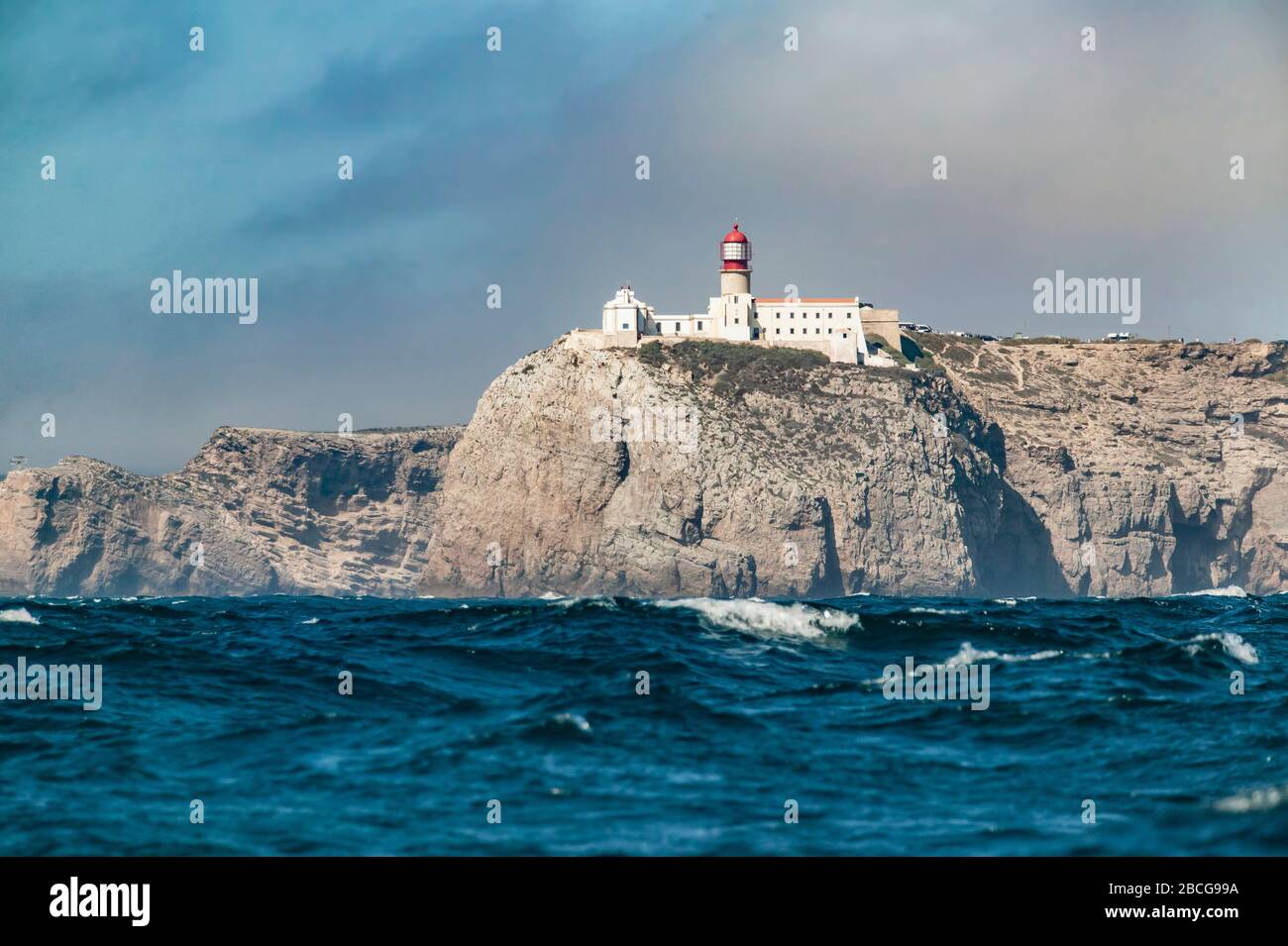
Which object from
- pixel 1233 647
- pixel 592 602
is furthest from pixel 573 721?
pixel 592 602

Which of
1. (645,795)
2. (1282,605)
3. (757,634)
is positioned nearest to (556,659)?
(757,634)

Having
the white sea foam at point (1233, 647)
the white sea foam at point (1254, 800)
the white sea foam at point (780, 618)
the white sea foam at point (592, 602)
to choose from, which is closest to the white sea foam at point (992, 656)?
the white sea foam at point (1233, 647)

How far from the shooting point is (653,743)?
90.3 ft

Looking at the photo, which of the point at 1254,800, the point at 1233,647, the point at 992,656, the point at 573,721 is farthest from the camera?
the point at 1233,647

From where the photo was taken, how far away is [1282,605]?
224ft

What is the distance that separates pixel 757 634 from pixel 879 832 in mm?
19704

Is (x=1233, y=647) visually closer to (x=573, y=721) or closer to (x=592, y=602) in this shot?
(x=573, y=721)

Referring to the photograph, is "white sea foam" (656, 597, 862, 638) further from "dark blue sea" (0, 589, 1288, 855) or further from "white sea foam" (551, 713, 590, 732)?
"white sea foam" (551, 713, 590, 732)

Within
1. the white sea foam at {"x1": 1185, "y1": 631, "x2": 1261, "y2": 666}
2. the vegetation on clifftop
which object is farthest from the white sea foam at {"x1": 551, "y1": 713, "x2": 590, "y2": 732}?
the vegetation on clifftop

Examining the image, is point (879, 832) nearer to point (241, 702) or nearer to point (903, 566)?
point (241, 702)

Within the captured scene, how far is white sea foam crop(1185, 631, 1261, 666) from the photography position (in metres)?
38.3

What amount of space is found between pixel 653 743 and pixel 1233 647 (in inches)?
775

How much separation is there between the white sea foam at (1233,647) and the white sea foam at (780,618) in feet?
A: 30.0

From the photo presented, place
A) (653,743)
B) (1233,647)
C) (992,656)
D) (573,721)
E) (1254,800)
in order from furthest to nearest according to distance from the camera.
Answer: (1233,647) → (992,656) → (573,721) → (653,743) → (1254,800)
